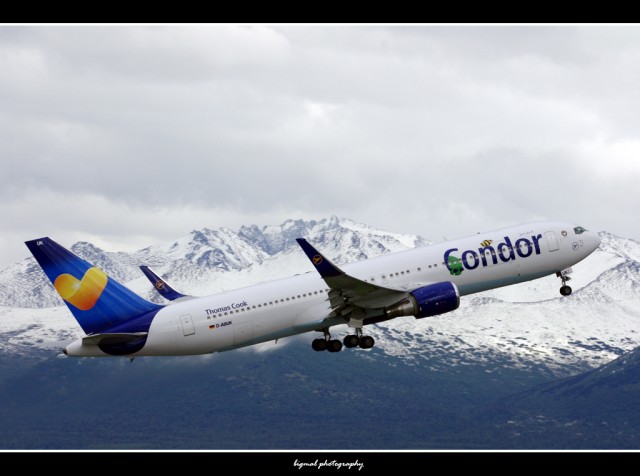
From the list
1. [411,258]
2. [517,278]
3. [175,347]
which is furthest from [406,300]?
[175,347]

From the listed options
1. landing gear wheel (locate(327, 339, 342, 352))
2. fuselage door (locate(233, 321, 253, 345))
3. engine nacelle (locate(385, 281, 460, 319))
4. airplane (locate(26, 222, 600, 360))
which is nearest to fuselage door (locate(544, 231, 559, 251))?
airplane (locate(26, 222, 600, 360))

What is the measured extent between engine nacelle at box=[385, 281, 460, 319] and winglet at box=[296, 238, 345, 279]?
269 inches

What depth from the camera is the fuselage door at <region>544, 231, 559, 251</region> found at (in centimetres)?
7919

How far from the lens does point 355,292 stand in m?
73.1

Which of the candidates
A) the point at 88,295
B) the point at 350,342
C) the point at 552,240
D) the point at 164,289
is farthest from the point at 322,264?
the point at 164,289

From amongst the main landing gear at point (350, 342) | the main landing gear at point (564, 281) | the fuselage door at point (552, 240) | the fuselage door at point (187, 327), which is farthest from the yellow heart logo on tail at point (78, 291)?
the main landing gear at point (564, 281)

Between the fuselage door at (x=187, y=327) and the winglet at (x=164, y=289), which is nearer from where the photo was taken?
the fuselage door at (x=187, y=327)

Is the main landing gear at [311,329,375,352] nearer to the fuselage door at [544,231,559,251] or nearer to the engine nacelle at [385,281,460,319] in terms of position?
the engine nacelle at [385,281,460,319]

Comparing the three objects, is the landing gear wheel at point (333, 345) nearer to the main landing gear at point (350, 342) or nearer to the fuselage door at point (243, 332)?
the main landing gear at point (350, 342)

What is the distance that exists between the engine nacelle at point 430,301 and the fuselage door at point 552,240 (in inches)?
400

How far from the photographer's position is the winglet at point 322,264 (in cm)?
6788

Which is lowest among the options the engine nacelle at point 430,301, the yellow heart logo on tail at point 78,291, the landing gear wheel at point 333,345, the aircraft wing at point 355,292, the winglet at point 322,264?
the landing gear wheel at point 333,345

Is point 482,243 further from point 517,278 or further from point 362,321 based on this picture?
point 362,321

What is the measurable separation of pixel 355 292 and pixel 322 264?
5674 mm
